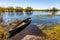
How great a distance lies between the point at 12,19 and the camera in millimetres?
4086

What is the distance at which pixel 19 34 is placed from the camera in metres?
3.56

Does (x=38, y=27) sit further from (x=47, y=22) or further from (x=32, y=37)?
(x=32, y=37)

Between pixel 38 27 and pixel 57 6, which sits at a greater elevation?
pixel 57 6

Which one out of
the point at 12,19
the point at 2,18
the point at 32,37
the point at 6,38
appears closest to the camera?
the point at 32,37

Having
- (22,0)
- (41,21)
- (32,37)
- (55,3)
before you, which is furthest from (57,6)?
(32,37)

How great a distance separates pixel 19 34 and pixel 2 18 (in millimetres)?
1140

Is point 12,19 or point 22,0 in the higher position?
point 22,0

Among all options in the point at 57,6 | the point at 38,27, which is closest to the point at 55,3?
the point at 57,6

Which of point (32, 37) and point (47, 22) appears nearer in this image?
point (32, 37)

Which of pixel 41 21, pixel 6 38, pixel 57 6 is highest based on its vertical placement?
pixel 57 6

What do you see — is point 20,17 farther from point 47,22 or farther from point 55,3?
point 55,3

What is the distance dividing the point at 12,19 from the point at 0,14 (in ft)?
2.27

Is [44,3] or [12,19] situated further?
[12,19]

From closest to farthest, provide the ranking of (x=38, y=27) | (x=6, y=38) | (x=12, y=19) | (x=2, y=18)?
(x=6, y=38) → (x=38, y=27) → (x=12, y=19) → (x=2, y=18)
